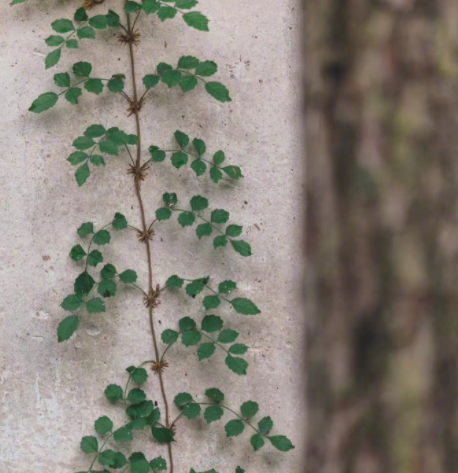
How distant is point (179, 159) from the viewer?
1.87 m

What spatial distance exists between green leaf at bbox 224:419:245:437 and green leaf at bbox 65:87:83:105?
105 centimetres

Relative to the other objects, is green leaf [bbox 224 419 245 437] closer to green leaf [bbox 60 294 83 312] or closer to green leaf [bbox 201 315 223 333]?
green leaf [bbox 201 315 223 333]

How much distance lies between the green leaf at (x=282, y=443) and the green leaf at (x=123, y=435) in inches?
16.5

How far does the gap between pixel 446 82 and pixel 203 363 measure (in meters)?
1.57

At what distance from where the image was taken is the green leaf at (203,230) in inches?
72.1

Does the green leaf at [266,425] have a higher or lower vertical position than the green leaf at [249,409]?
lower

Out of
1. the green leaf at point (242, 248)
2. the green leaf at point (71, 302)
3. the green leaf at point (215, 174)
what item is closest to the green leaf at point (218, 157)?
the green leaf at point (215, 174)

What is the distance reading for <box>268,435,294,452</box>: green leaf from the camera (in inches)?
70.2

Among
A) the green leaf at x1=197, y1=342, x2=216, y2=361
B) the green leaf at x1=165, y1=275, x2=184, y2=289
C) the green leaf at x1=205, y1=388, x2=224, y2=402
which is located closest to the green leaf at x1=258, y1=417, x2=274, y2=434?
the green leaf at x1=205, y1=388, x2=224, y2=402

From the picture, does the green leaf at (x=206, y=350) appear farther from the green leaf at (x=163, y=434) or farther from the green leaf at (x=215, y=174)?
the green leaf at (x=215, y=174)

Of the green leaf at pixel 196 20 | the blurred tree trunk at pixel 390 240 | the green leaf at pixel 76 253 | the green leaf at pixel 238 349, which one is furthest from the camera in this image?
the green leaf at pixel 76 253

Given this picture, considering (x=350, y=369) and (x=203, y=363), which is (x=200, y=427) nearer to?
(x=203, y=363)

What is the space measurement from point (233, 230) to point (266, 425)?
571 mm

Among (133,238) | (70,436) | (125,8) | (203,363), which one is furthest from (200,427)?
(125,8)
